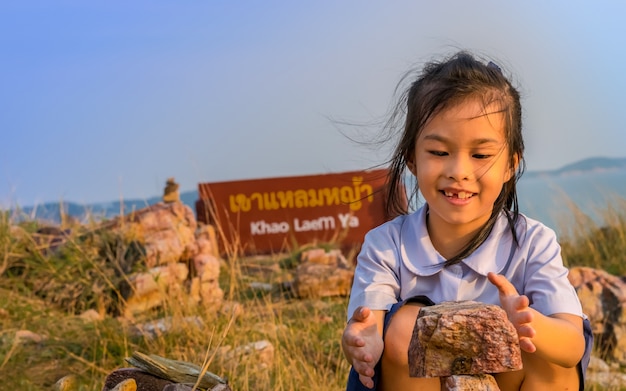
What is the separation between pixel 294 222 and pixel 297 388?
6.60m

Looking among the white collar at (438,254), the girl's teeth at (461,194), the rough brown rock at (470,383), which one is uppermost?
the girl's teeth at (461,194)

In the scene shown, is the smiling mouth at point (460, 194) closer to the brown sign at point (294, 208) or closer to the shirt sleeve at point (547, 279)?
the shirt sleeve at point (547, 279)

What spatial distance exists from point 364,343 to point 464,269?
484 millimetres

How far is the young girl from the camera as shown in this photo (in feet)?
8.75

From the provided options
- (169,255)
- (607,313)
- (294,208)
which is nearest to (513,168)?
(607,313)

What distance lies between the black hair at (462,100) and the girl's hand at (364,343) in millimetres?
389

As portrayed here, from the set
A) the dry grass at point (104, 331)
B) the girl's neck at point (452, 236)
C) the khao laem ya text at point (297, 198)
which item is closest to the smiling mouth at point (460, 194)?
the girl's neck at point (452, 236)

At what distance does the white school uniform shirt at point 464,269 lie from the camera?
2.82m

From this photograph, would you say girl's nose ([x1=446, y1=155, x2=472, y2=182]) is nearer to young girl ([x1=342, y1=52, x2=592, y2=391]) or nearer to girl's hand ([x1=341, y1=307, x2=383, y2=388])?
young girl ([x1=342, y1=52, x2=592, y2=391])

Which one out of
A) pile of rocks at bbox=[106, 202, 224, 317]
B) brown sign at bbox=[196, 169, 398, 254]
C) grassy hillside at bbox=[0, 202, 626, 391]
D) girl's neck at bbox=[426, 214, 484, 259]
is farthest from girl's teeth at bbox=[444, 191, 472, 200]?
brown sign at bbox=[196, 169, 398, 254]

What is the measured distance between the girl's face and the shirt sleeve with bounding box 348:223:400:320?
0.24 metres

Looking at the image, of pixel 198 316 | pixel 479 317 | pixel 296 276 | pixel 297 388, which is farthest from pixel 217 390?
pixel 296 276

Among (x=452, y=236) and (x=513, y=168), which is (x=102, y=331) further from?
(x=513, y=168)

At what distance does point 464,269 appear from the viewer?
9.52 feet
